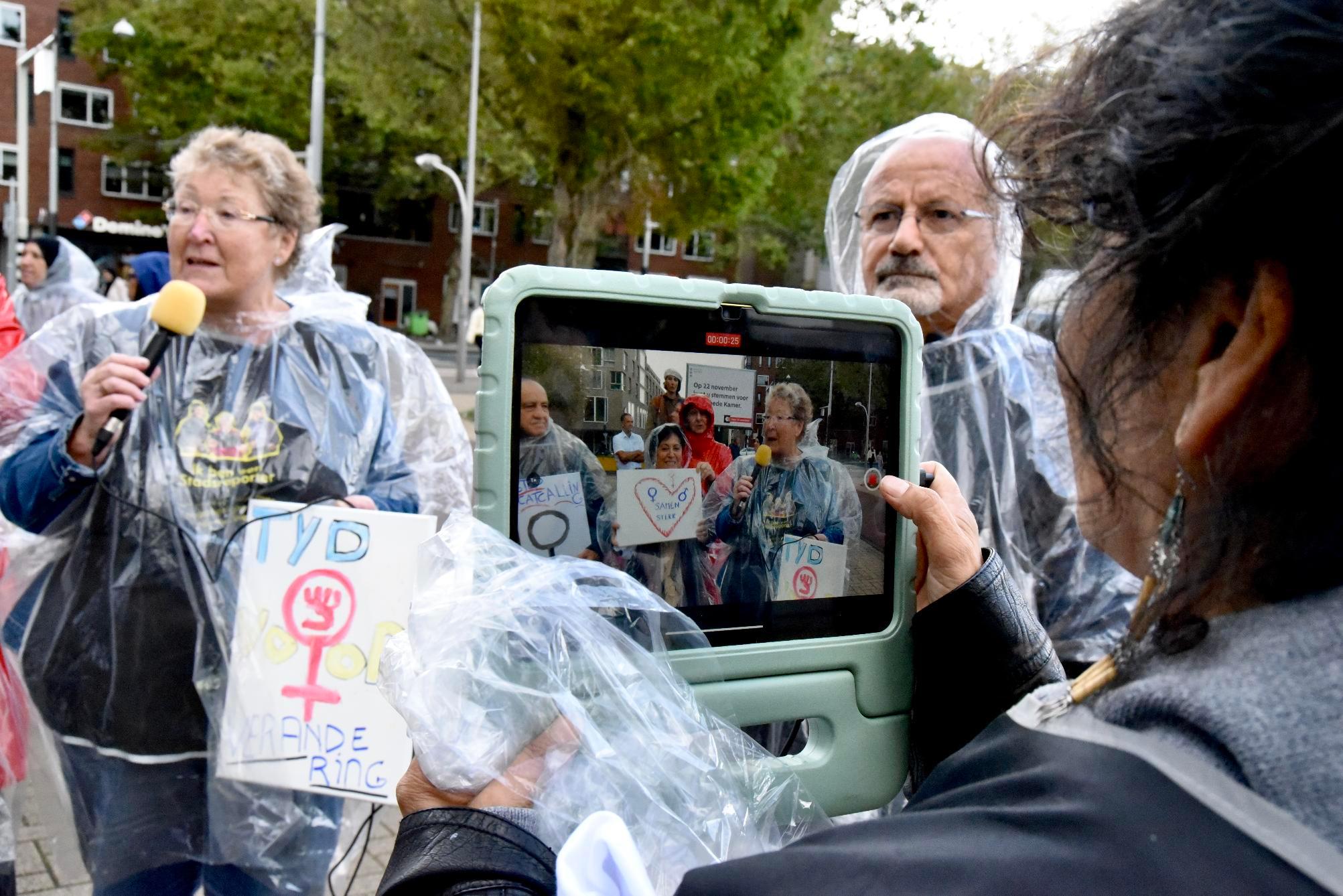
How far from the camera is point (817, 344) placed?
3.93 feet

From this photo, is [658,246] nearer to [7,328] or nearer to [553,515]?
[7,328]

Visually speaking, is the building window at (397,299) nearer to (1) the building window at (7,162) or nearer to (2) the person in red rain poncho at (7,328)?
(1) the building window at (7,162)

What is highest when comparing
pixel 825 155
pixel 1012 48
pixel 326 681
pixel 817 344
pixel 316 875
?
pixel 825 155

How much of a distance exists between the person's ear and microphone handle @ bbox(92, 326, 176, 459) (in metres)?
1.94

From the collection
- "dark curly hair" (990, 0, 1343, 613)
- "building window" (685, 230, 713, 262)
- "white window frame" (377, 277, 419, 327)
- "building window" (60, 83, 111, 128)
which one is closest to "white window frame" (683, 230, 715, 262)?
"building window" (685, 230, 713, 262)

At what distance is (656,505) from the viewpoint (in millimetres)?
1123

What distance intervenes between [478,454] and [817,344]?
0.41 meters

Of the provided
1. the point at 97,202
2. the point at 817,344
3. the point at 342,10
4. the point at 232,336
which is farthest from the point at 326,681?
the point at 97,202

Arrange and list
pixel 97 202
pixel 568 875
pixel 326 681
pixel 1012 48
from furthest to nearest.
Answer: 1. pixel 97 202
2. pixel 326 681
3. pixel 1012 48
4. pixel 568 875

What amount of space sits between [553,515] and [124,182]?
3626cm

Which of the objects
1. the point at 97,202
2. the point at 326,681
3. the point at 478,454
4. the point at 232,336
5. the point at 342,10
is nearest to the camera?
the point at 478,454

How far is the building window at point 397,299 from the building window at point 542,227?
459 centimetres

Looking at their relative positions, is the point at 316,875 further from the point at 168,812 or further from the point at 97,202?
the point at 97,202

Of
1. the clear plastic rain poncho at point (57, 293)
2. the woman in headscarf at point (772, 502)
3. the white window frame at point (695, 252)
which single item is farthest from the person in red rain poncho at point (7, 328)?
the white window frame at point (695, 252)
